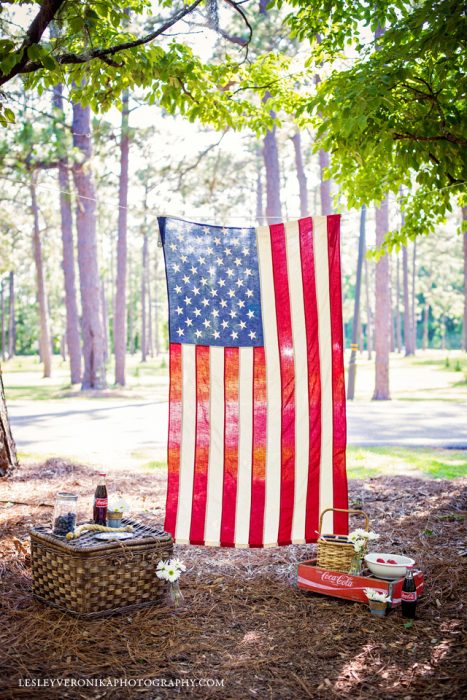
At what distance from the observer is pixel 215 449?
15.8ft

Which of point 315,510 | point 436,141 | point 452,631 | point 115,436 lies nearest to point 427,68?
point 436,141


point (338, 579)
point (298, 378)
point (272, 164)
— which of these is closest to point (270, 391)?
point (298, 378)

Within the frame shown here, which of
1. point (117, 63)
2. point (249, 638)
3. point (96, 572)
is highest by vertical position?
point (117, 63)

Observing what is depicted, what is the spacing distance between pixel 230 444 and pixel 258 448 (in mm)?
206

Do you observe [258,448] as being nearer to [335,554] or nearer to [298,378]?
[298,378]

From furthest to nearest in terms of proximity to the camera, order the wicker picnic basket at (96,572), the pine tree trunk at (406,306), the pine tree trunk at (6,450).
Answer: the pine tree trunk at (406,306)
the pine tree trunk at (6,450)
the wicker picnic basket at (96,572)

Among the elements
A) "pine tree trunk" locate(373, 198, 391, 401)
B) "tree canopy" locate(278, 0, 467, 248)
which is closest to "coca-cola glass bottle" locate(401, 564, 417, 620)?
"tree canopy" locate(278, 0, 467, 248)

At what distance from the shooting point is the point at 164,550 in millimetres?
4160

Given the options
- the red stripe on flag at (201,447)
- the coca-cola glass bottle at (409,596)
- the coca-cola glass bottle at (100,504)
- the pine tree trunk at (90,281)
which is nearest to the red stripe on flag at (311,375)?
the red stripe on flag at (201,447)

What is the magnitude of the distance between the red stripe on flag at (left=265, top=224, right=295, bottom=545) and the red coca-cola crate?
1.49 feet

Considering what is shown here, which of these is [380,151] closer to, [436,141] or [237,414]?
[436,141]

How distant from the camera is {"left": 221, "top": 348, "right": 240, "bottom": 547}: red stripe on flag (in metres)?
4.80

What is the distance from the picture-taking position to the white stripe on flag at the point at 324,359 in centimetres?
478

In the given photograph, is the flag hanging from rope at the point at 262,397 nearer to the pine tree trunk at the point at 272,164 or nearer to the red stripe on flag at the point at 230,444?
the red stripe on flag at the point at 230,444
